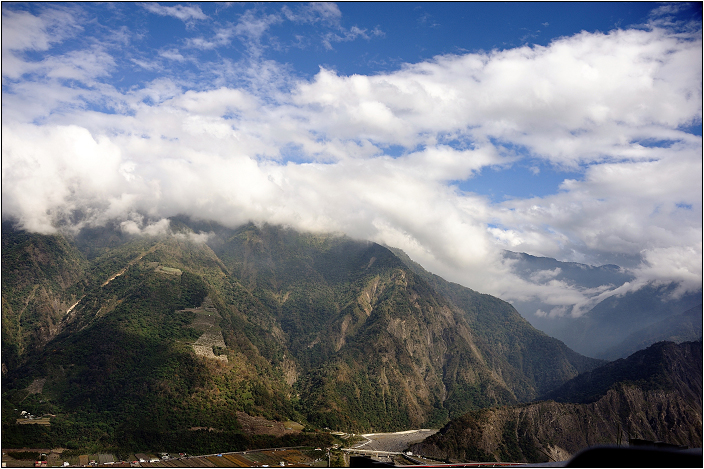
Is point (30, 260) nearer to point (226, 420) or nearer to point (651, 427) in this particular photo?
point (226, 420)

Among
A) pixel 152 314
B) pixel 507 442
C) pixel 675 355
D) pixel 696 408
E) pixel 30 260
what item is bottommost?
pixel 507 442

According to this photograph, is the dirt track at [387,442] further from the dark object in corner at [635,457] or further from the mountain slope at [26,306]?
the dark object in corner at [635,457]

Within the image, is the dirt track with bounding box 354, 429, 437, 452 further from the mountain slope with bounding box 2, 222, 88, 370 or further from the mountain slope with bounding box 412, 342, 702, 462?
the mountain slope with bounding box 2, 222, 88, 370

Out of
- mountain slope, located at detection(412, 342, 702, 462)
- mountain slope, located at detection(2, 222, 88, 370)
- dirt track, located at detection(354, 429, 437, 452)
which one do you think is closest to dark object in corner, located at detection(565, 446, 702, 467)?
mountain slope, located at detection(412, 342, 702, 462)

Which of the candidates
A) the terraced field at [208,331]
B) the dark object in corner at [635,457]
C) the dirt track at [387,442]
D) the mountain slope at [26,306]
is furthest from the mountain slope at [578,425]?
the dark object in corner at [635,457]

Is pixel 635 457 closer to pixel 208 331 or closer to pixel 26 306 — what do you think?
pixel 208 331

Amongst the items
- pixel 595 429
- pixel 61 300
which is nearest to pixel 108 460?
pixel 61 300
